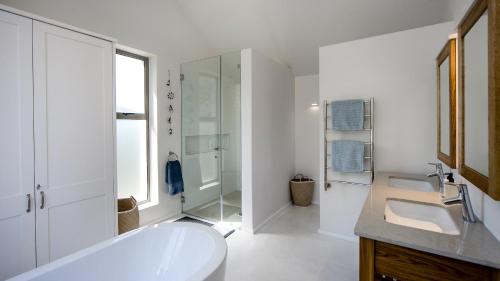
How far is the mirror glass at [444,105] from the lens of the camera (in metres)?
1.75

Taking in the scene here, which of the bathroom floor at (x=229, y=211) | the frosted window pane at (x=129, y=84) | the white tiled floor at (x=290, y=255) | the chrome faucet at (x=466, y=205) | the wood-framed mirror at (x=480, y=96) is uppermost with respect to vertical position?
the frosted window pane at (x=129, y=84)

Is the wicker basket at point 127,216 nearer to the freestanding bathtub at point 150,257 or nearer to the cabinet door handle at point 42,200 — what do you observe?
the cabinet door handle at point 42,200

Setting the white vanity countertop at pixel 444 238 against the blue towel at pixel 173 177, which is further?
the blue towel at pixel 173 177

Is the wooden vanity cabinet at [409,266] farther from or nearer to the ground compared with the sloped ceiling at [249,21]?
nearer to the ground

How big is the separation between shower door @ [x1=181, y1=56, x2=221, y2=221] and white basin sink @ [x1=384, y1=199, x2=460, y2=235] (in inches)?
91.8

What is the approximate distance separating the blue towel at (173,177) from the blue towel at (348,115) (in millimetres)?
2224

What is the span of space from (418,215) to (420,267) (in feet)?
2.18

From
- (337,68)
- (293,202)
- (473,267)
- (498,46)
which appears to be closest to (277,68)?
(337,68)

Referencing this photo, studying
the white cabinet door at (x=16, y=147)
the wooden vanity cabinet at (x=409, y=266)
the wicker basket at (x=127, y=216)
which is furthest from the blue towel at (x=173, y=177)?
the wooden vanity cabinet at (x=409, y=266)

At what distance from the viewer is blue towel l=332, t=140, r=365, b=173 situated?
2623 millimetres

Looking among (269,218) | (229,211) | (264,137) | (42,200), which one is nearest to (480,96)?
(264,137)

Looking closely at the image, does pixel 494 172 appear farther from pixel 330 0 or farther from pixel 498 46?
pixel 330 0

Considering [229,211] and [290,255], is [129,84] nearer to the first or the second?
[229,211]

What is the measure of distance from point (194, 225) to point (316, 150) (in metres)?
2.86
